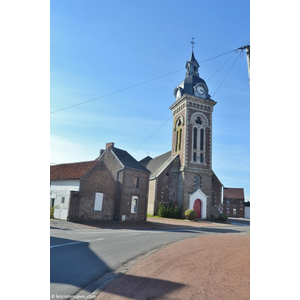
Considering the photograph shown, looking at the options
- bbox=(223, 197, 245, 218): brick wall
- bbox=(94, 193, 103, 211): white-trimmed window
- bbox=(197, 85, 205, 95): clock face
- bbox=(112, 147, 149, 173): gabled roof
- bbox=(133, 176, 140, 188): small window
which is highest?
bbox=(197, 85, 205, 95): clock face

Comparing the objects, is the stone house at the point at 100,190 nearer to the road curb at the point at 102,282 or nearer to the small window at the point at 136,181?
the small window at the point at 136,181

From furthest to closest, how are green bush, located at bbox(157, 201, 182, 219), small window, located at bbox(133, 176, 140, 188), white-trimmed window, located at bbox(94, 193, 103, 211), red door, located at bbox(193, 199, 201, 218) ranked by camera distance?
red door, located at bbox(193, 199, 201, 218) < green bush, located at bbox(157, 201, 182, 219) < small window, located at bbox(133, 176, 140, 188) < white-trimmed window, located at bbox(94, 193, 103, 211)

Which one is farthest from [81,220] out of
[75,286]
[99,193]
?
[75,286]

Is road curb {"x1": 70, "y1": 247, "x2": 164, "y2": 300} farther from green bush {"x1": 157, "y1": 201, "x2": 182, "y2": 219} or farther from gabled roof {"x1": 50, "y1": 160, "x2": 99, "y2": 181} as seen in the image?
green bush {"x1": 157, "y1": 201, "x2": 182, "y2": 219}

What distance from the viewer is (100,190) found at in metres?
19.2

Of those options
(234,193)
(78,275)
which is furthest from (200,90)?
(234,193)

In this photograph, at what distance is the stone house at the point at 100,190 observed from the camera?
1777 cm

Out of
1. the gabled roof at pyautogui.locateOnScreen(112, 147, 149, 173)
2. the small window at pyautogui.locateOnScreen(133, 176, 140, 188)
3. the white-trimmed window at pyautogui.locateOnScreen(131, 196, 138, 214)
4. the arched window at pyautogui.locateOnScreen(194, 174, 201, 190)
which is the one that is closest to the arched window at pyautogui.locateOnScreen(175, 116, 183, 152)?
the arched window at pyautogui.locateOnScreen(194, 174, 201, 190)

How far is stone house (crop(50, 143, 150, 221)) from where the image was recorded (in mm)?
17766

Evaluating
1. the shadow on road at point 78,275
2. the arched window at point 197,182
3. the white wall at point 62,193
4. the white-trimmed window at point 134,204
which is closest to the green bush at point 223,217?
the arched window at point 197,182

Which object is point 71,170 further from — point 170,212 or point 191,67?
point 191,67
